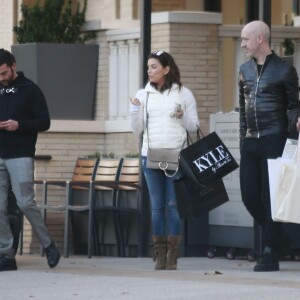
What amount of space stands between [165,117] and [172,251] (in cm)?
113

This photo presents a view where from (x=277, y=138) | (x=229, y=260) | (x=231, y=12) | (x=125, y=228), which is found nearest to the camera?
(x=277, y=138)

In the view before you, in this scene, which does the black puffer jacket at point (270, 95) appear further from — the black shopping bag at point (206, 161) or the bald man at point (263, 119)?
the black shopping bag at point (206, 161)

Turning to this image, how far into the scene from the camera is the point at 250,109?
12.0 meters

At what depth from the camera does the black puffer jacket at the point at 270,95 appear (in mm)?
11852

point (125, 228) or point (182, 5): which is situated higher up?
point (182, 5)

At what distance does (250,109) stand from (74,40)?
5275mm

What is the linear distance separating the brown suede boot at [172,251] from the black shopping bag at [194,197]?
0.23 m

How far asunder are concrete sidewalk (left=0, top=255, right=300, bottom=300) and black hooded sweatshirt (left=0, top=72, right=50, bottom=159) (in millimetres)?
1033

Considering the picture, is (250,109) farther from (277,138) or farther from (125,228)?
(125,228)

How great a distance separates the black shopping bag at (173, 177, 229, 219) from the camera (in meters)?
12.4

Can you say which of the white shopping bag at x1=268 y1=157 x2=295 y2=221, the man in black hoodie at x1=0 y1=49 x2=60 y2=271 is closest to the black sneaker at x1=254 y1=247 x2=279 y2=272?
the white shopping bag at x1=268 y1=157 x2=295 y2=221

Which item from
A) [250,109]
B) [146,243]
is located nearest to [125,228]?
[146,243]

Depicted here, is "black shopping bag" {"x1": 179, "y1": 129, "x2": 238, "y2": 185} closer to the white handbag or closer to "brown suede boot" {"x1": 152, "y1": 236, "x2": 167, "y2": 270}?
"brown suede boot" {"x1": 152, "y1": 236, "x2": 167, "y2": 270}

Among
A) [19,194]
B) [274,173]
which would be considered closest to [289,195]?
[274,173]
